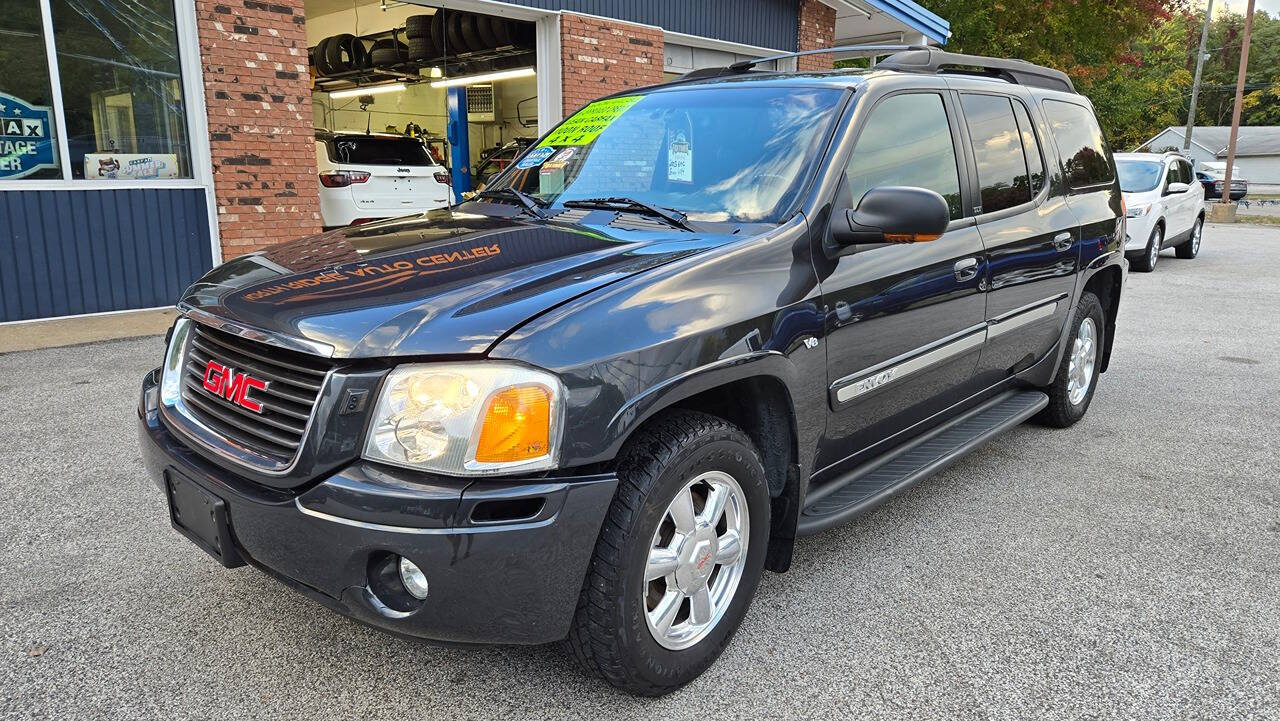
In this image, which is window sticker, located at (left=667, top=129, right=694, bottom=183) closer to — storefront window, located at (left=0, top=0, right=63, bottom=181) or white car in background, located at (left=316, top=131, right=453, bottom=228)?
storefront window, located at (left=0, top=0, right=63, bottom=181)

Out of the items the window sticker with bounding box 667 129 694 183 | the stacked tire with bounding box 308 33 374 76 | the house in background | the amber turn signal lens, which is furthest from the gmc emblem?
the house in background

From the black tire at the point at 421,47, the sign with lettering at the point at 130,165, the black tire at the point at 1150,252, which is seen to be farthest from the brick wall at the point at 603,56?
the black tire at the point at 1150,252

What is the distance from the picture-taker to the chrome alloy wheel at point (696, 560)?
93.9 inches

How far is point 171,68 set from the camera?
26.3 feet

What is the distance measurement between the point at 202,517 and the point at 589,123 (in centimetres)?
232

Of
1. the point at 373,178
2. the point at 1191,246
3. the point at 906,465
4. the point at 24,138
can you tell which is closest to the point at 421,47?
the point at 373,178

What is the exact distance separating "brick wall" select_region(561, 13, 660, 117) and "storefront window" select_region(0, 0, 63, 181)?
18.3 ft

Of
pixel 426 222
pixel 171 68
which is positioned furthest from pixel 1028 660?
pixel 171 68

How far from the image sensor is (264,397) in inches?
87.5

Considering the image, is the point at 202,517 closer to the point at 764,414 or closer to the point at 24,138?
the point at 764,414

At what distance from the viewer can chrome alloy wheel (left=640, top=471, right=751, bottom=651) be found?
2.38m

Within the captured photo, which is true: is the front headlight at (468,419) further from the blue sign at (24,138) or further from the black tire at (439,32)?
the black tire at (439,32)

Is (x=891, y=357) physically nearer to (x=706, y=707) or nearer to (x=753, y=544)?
(x=753, y=544)

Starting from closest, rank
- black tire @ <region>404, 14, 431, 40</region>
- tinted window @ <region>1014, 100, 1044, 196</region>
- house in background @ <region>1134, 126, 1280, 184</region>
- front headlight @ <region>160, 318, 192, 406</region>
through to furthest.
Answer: front headlight @ <region>160, 318, 192, 406</region> < tinted window @ <region>1014, 100, 1044, 196</region> < black tire @ <region>404, 14, 431, 40</region> < house in background @ <region>1134, 126, 1280, 184</region>
